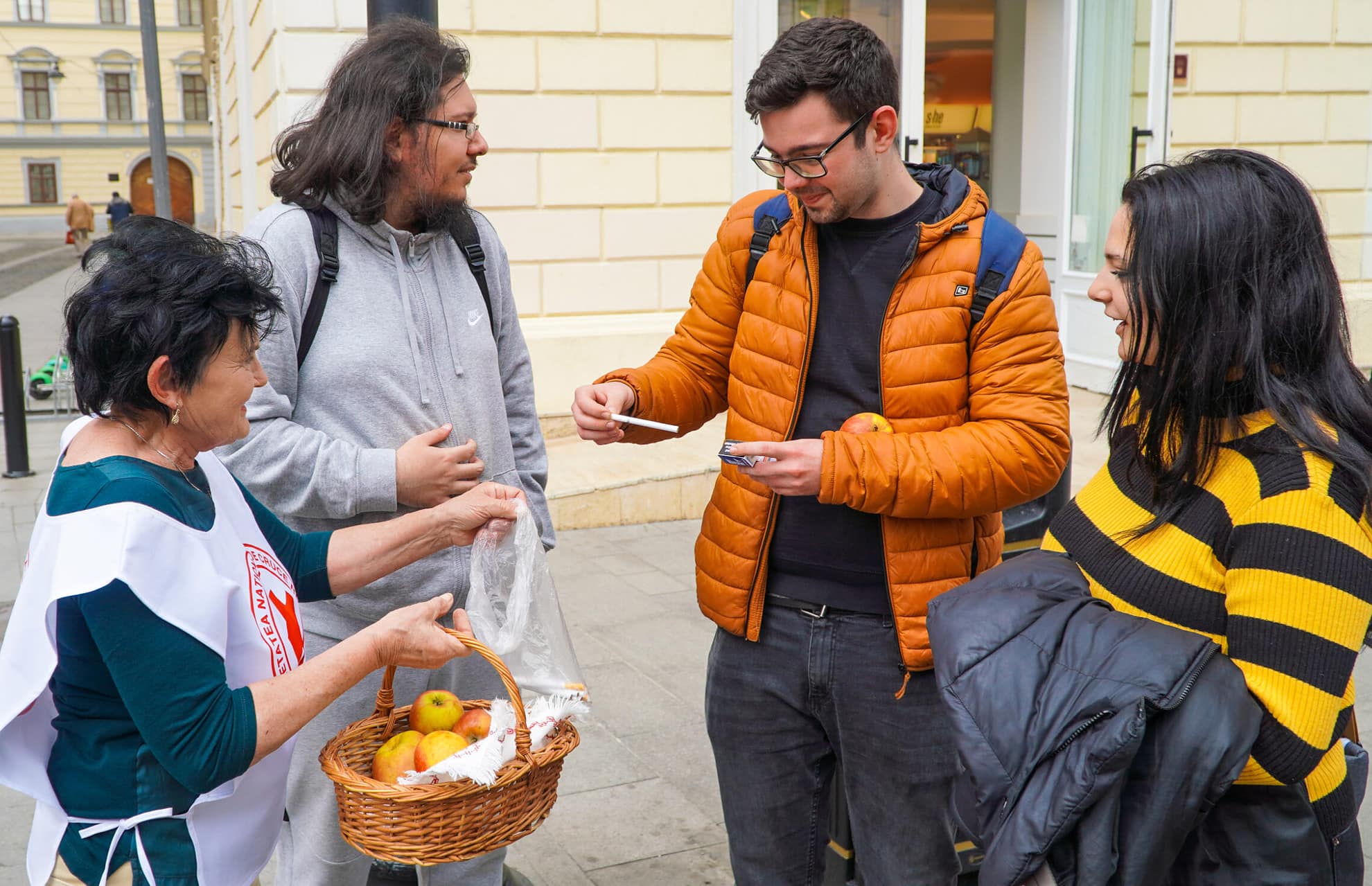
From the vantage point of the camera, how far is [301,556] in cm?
224

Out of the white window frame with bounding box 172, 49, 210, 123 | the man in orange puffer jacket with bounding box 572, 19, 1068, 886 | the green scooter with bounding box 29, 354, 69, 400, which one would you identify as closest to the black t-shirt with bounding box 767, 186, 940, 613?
the man in orange puffer jacket with bounding box 572, 19, 1068, 886

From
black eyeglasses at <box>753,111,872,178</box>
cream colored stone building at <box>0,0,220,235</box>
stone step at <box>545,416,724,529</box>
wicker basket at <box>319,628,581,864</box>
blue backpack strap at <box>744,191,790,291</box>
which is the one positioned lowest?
stone step at <box>545,416,724,529</box>

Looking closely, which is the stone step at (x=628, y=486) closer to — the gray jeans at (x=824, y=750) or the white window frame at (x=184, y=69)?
the gray jeans at (x=824, y=750)

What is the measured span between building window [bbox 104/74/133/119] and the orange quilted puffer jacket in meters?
53.1

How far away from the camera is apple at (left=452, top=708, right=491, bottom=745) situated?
2.12 m

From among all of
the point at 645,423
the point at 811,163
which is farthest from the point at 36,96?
the point at 811,163

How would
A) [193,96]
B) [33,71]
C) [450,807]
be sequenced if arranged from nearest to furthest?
[450,807] → [33,71] → [193,96]

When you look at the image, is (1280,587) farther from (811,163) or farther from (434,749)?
(434,749)

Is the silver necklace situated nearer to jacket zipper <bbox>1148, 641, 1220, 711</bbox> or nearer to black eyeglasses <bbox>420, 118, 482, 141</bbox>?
black eyeglasses <bbox>420, 118, 482, 141</bbox>

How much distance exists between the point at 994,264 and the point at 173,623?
1.48m

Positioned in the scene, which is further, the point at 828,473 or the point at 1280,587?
the point at 828,473

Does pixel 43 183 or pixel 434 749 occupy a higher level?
pixel 43 183

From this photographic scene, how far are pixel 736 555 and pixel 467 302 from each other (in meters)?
0.82

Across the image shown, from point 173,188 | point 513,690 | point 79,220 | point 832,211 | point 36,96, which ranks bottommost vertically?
point 513,690
